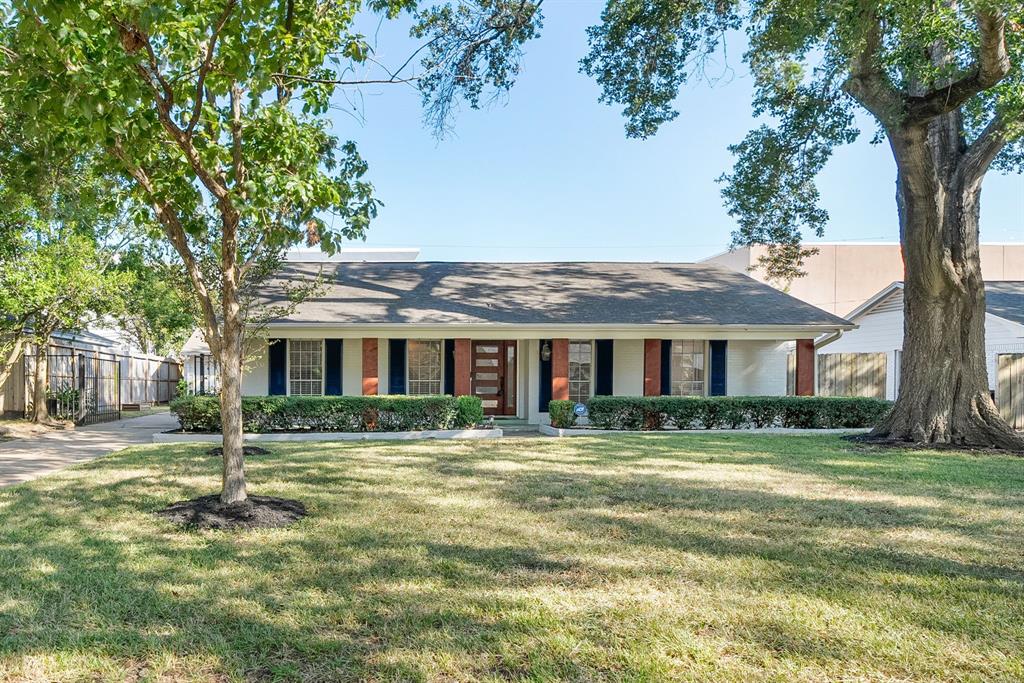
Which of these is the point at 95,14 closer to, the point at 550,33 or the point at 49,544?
the point at 49,544

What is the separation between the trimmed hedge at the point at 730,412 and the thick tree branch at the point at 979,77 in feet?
20.1

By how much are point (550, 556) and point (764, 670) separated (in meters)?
2.01

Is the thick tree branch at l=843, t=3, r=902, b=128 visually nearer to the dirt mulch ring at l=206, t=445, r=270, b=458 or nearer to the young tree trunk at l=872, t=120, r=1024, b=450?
the young tree trunk at l=872, t=120, r=1024, b=450

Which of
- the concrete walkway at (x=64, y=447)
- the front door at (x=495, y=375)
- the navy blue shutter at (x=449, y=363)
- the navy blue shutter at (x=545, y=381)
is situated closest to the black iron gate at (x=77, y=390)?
the concrete walkway at (x=64, y=447)

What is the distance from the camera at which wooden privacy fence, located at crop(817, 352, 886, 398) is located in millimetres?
19766

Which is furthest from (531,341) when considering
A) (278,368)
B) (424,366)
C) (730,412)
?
(278,368)

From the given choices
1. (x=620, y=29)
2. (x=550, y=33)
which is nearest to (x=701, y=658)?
(x=550, y=33)

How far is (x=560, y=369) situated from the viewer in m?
15.2

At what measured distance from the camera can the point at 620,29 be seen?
509 inches

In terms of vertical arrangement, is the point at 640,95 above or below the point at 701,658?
above

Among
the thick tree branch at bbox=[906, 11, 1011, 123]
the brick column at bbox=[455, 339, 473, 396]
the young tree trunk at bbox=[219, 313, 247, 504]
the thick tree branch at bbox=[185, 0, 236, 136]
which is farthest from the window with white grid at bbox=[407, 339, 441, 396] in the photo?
the thick tree branch at bbox=[906, 11, 1011, 123]

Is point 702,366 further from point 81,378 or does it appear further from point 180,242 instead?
point 81,378

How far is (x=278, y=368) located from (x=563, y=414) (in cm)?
654

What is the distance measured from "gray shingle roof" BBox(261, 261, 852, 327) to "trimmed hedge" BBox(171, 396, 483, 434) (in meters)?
1.90
